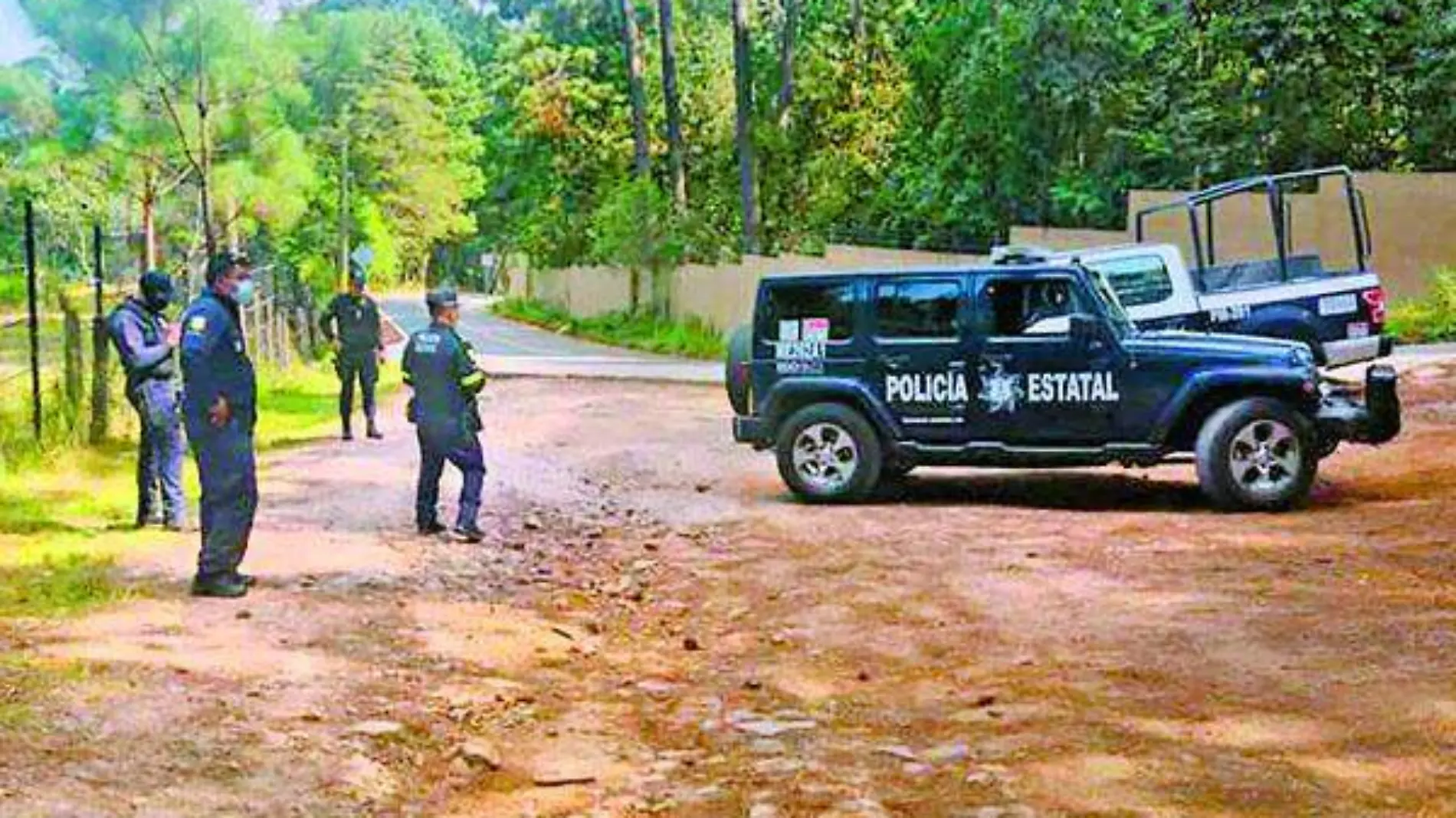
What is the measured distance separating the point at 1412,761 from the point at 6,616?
6535 millimetres

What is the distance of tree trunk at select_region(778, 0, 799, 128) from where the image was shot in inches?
1642

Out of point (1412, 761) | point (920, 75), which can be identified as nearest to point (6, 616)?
point (1412, 761)

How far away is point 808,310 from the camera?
1362 centimetres

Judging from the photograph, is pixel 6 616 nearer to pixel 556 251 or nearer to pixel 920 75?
pixel 920 75

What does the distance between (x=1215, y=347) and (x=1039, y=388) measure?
4.17ft

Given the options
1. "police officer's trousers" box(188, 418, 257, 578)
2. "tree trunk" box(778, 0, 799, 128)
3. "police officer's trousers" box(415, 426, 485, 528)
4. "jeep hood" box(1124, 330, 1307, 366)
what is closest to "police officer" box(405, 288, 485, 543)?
"police officer's trousers" box(415, 426, 485, 528)

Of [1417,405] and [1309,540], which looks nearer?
[1309,540]

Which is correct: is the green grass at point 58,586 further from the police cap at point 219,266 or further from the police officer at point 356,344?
the police officer at point 356,344

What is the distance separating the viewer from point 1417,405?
17125mm

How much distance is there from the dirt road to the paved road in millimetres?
6588

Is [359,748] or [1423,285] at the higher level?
[1423,285]

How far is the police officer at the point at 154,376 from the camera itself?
1108 centimetres

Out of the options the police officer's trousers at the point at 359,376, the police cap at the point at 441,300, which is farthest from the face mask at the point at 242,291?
the police officer's trousers at the point at 359,376

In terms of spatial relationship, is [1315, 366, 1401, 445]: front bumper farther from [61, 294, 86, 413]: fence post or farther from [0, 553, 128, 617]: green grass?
[61, 294, 86, 413]: fence post
